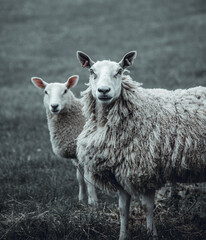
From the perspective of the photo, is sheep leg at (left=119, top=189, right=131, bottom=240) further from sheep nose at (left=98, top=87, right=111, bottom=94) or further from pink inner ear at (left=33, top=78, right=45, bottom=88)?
pink inner ear at (left=33, top=78, right=45, bottom=88)

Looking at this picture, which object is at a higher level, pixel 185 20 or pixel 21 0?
pixel 21 0

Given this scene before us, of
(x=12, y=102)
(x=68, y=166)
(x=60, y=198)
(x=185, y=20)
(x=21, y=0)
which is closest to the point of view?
(x=60, y=198)

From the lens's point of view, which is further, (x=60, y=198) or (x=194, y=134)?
(x=60, y=198)

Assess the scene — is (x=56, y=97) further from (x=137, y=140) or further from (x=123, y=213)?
(x=123, y=213)

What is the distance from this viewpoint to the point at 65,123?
5.37 meters

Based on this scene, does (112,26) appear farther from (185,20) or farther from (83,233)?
(83,233)

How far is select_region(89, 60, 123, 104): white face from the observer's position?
3.56 meters

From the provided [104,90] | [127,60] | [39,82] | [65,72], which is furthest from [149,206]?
[65,72]

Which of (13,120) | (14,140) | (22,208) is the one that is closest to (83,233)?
(22,208)

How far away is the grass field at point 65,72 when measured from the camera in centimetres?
400

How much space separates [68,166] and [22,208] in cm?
172

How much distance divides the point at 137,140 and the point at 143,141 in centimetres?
7

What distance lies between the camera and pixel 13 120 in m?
8.86

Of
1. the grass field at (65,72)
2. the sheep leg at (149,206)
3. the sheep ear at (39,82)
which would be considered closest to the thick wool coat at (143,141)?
the sheep leg at (149,206)
